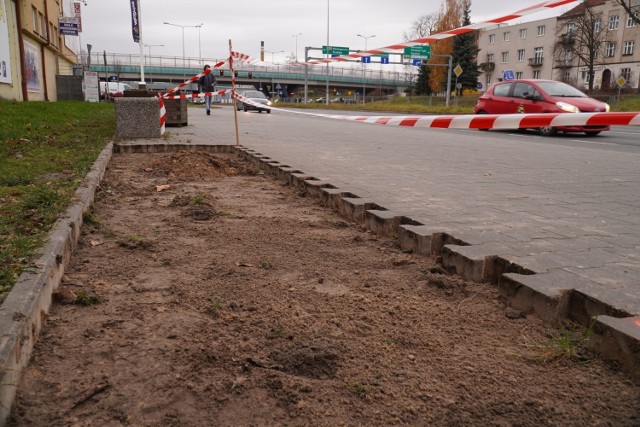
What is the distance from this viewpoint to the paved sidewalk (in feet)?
10.8

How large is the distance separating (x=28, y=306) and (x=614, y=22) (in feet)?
243

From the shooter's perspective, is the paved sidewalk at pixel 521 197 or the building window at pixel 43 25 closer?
the paved sidewalk at pixel 521 197

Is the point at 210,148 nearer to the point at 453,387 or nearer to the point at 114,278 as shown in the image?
the point at 114,278

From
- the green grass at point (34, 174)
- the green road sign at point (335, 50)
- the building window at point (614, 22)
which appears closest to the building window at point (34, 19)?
the green grass at point (34, 174)

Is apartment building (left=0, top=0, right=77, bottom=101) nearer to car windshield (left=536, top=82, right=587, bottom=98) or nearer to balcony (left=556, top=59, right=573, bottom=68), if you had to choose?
car windshield (left=536, top=82, right=587, bottom=98)

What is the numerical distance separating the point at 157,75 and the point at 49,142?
253 ft

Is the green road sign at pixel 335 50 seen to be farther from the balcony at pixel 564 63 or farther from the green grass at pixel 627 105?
the balcony at pixel 564 63

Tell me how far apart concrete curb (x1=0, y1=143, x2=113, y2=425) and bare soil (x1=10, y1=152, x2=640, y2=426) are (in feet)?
0.24

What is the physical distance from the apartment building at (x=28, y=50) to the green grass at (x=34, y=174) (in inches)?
389

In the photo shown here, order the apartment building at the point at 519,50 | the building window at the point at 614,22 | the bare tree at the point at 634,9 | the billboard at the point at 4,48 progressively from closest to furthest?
the billboard at the point at 4,48 → the bare tree at the point at 634,9 → the building window at the point at 614,22 → the apartment building at the point at 519,50

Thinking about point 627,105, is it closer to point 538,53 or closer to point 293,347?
point 538,53

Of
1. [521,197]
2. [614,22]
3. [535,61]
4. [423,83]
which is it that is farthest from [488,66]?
[521,197]

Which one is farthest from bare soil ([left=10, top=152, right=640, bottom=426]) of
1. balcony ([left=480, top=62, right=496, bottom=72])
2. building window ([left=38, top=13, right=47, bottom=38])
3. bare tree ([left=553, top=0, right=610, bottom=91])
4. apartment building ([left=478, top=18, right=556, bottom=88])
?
balcony ([left=480, top=62, right=496, bottom=72])

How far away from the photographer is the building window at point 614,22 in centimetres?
6299
